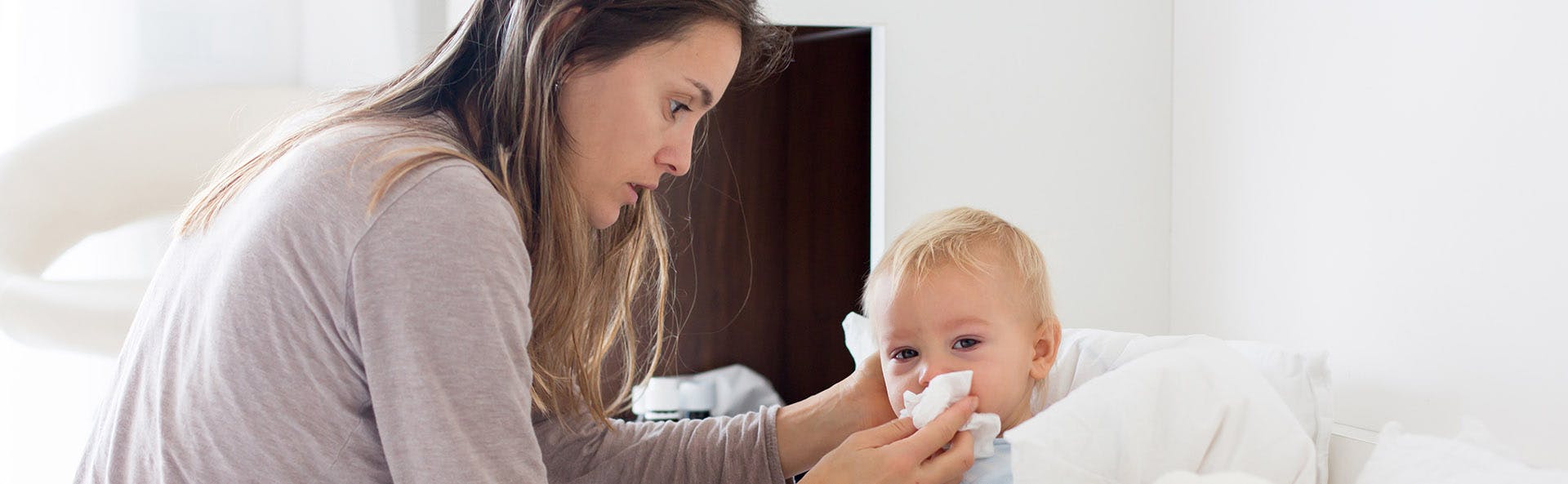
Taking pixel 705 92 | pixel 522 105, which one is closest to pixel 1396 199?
pixel 705 92

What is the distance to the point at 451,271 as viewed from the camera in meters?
0.82

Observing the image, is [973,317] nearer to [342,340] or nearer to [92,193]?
[342,340]

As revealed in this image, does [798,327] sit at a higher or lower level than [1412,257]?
lower

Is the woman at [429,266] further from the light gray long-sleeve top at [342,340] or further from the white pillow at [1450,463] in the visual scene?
the white pillow at [1450,463]

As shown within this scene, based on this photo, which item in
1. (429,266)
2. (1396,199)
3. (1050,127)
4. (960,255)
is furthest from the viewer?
(1050,127)

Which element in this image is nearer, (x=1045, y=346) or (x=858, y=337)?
(x=1045, y=346)

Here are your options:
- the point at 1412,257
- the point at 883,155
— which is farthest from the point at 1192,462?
the point at 883,155

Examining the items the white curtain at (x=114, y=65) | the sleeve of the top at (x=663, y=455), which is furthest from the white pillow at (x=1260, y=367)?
the white curtain at (x=114, y=65)

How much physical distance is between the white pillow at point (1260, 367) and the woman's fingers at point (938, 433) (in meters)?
0.26

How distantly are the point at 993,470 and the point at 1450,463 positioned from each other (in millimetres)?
454

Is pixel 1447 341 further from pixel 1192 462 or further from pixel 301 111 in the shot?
pixel 301 111

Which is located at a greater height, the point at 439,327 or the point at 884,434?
the point at 439,327

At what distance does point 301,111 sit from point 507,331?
0.40 m

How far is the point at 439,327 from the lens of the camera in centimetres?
81
